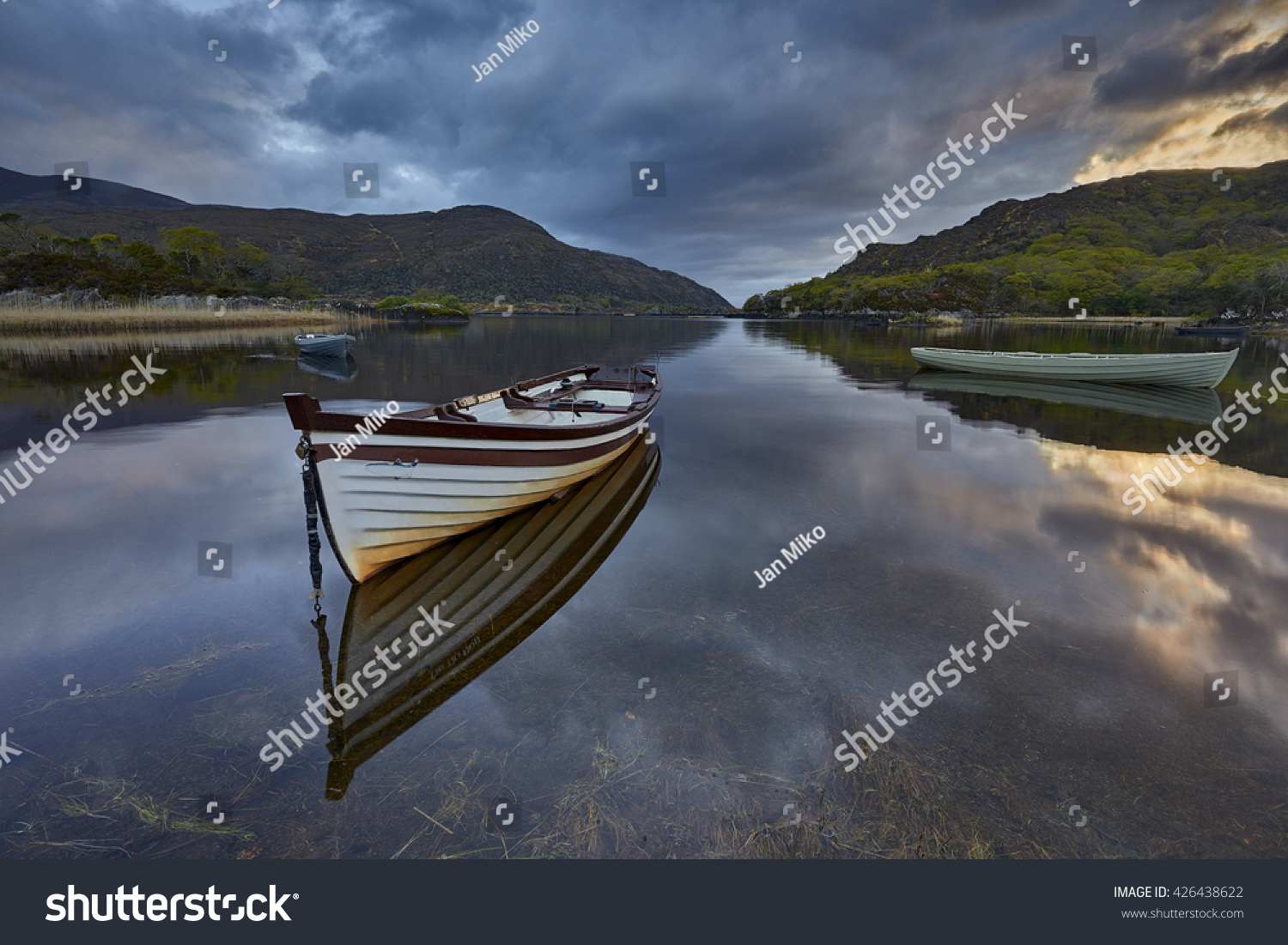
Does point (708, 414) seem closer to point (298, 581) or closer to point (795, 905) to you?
point (298, 581)

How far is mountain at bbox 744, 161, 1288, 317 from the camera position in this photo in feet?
307

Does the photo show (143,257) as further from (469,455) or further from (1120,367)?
(1120,367)

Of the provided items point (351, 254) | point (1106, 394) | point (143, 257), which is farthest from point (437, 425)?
point (351, 254)

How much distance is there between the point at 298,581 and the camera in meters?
7.29

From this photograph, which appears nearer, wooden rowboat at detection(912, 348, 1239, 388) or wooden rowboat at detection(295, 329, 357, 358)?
wooden rowboat at detection(912, 348, 1239, 388)

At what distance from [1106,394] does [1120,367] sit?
2.11 m

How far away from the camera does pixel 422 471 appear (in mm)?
7367

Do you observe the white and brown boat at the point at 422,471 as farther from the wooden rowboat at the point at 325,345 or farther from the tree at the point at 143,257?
the tree at the point at 143,257

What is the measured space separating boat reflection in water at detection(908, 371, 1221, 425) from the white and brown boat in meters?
20.8

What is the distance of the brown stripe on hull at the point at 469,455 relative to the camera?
22.6ft

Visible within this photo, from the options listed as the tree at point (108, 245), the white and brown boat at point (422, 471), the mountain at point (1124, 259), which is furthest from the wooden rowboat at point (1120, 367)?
the tree at point (108, 245)

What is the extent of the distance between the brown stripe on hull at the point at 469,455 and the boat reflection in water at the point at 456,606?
1.17 meters

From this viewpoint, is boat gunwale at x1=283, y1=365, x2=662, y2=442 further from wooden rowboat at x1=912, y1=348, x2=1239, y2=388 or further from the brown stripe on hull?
wooden rowboat at x1=912, y1=348, x2=1239, y2=388

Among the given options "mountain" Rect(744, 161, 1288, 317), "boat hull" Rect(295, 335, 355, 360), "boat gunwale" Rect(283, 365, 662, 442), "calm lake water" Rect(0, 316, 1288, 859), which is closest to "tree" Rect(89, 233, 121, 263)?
"boat hull" Rect(295, 335, 355, 360)
